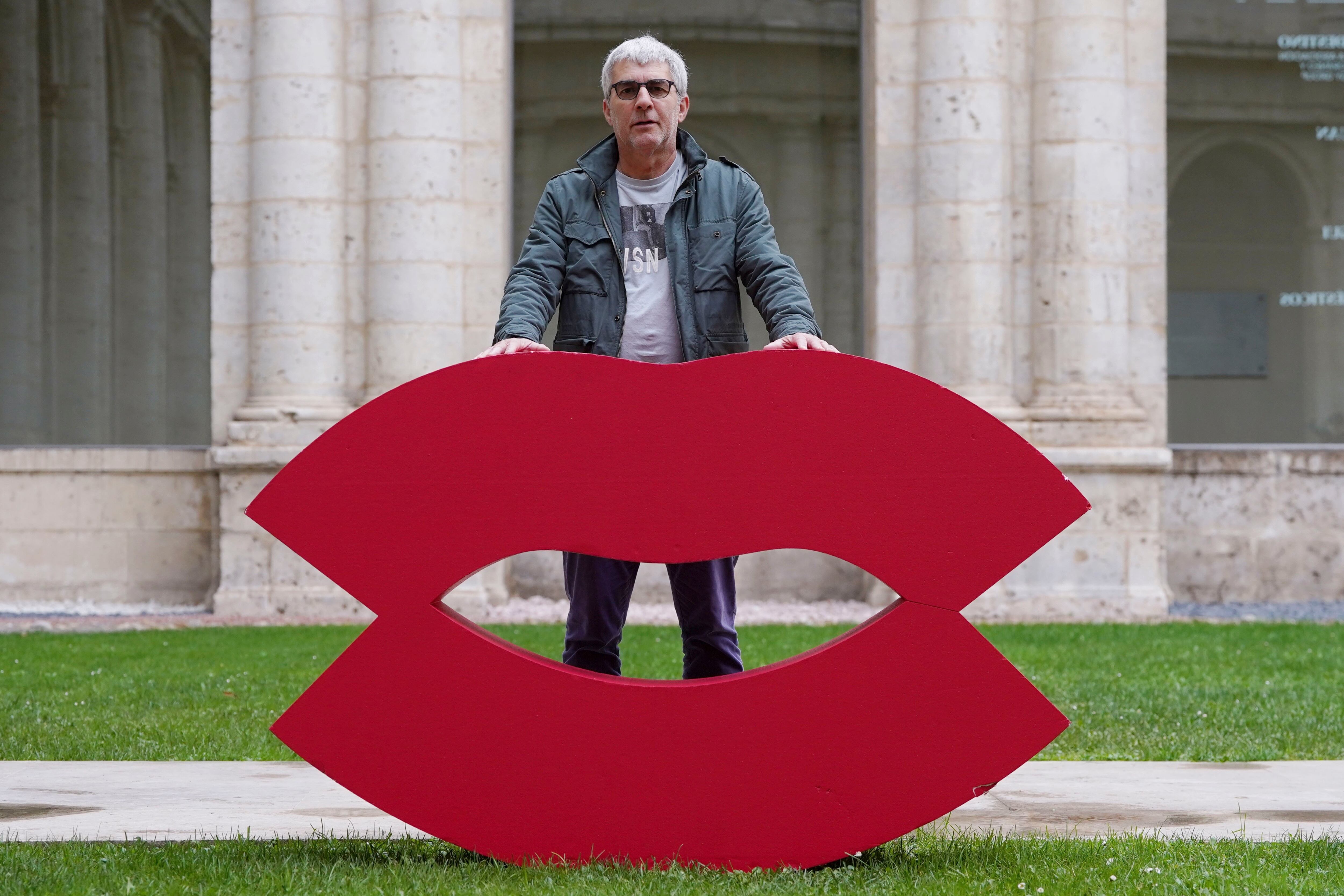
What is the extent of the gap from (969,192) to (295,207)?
16.7ft

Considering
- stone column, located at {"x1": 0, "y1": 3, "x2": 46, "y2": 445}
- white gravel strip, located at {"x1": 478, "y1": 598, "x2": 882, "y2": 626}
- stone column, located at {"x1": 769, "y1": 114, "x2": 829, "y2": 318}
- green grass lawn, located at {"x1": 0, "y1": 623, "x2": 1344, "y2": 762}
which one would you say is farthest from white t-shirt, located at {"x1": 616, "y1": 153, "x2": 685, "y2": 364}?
stone column, located at {"x1": 0, "y1": 3, "x2": 46, "y2": 445}

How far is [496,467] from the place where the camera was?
371 centimetres

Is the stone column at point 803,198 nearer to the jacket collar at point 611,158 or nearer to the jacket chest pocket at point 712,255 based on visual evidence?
the jacket collar at point 611,158

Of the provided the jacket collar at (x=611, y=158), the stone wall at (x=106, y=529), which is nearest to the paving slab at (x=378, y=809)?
the jacket collar at (x=611, y=158)

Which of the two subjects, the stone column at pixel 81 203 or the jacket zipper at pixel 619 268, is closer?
the jacket zipper at pixel 619 268

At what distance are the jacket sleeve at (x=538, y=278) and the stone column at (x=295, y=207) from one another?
7.41 metres

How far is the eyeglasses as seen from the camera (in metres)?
3.99

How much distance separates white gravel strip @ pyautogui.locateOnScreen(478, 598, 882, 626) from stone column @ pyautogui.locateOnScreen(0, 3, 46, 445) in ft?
15.2

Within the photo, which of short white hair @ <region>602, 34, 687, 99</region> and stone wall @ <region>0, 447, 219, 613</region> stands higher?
short white hair @ <region>602, 34, 687, 99</region>

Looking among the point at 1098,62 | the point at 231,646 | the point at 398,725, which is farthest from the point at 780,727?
the point at 1098,62

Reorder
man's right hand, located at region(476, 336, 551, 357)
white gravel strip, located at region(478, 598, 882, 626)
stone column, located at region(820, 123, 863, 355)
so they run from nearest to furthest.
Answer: man's right hand, located at region(476, 336, 551, 357) → white gravel strip, located at region(478, 598, 882, 626) → stone column, located at region(820, 123, 863, 355)

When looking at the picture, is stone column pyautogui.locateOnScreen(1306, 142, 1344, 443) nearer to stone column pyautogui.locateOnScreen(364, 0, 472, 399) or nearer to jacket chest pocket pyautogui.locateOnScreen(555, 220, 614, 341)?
stone column pyautogui.locateOnScreen(364, 0, 472, 399)

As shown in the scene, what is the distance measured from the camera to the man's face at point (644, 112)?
157 inches

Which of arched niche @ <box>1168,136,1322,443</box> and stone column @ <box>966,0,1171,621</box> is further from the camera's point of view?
arched niche @ <box>1168,136,1322,443</box>
